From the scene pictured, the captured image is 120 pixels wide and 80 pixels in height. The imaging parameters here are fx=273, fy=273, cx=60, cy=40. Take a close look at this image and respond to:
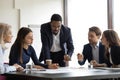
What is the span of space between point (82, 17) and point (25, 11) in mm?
1242

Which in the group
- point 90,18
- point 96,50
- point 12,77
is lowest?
point 12,77

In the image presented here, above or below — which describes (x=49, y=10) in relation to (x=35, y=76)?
above

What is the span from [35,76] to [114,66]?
3.78 ft

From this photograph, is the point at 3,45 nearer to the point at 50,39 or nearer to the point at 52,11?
the point at 50,39

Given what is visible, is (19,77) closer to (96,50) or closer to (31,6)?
(96,50)

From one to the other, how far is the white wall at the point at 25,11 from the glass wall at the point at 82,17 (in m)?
0.40

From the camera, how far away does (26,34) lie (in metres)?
3.29

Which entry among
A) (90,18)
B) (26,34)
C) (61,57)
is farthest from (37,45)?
(26,34)

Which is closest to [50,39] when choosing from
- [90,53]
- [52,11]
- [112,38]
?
[90,53]

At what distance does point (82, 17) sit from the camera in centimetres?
595

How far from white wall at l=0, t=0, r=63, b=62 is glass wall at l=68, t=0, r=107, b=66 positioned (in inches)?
15.8

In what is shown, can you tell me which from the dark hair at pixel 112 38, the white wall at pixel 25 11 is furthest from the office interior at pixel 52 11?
the dark hair at pixel 112 38

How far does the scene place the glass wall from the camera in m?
5.37

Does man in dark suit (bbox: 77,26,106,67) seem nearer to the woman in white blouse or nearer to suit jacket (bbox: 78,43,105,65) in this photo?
suit jacket (bbox: 78,43,105,65)
